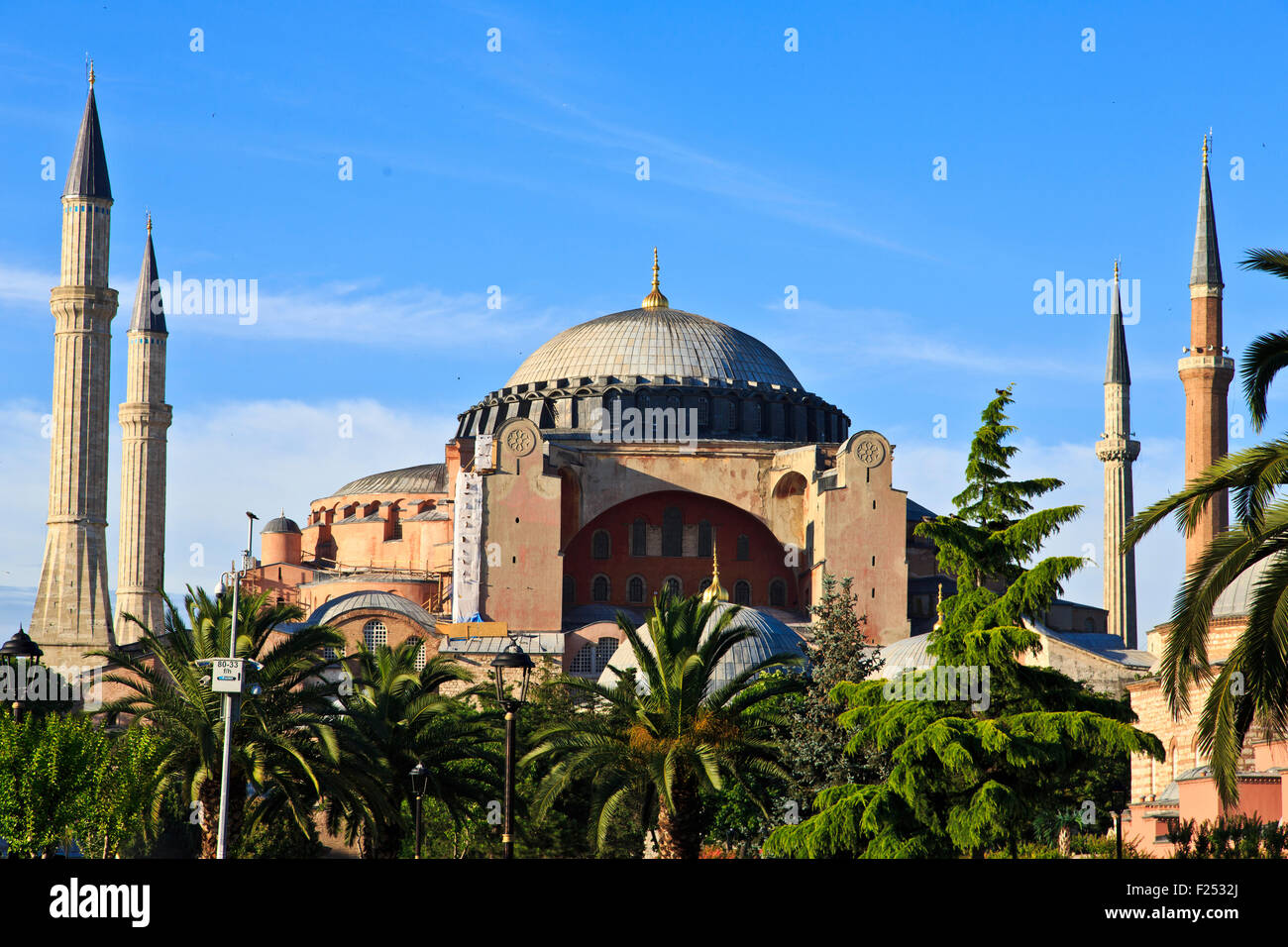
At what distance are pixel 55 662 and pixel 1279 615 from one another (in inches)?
1437

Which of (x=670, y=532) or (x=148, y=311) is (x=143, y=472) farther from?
(x=670, y=532)

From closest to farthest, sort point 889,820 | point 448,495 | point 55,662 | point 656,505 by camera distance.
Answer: point 889,820
point 55,662
point 656,505
point 448,495

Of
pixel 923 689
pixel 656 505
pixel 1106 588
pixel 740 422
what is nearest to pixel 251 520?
pixel 923 689

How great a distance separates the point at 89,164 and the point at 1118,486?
31.7 m

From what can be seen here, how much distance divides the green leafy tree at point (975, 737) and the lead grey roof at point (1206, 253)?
28.6m

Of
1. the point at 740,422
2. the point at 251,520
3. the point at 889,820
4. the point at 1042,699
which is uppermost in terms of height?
the point at 740,422

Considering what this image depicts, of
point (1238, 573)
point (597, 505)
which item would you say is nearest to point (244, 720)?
point (1238, 573)

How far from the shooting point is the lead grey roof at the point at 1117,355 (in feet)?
186

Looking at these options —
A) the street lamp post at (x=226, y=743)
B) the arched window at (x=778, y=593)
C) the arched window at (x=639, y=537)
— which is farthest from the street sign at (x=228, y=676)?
the arched window at (x=778, y=593)

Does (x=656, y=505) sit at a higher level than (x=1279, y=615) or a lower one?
higher

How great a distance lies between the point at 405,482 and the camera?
213 feet

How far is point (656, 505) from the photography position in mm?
51656
